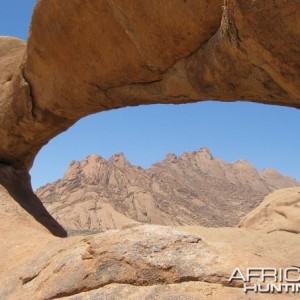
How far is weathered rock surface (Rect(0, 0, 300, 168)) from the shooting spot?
2.78 metres

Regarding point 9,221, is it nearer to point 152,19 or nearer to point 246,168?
point 152,19

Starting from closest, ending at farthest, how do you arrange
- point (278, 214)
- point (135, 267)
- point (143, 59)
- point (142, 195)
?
point (135, 267), point (143, 59), point (278, 214), point (142, 195)

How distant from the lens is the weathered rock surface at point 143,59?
2777mm

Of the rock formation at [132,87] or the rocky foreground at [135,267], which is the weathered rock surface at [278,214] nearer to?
the rock formation at [132,87]

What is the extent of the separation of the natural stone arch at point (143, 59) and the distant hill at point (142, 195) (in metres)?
21.5

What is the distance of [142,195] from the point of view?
38.2 metres

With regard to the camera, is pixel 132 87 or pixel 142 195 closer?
pixel 132 87

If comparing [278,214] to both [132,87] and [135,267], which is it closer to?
[132,87]

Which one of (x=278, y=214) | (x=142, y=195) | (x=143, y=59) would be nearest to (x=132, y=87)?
(x=143, y=59)

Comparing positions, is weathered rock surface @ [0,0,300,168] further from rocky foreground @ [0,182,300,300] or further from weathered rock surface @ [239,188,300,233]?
weathered rock surface @ [239,188,300,233]

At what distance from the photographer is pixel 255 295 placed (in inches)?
95.9

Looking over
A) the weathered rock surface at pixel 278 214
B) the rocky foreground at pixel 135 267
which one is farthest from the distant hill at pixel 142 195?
the rocky foreground at pixel 135 267

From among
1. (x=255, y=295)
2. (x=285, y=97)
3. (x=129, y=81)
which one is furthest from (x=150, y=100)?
(x=255, y=295)

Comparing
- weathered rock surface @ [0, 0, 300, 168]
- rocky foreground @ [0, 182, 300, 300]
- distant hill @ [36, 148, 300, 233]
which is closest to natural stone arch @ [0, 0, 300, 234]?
weathered rock surface @ [0, 0, 300, 168]
